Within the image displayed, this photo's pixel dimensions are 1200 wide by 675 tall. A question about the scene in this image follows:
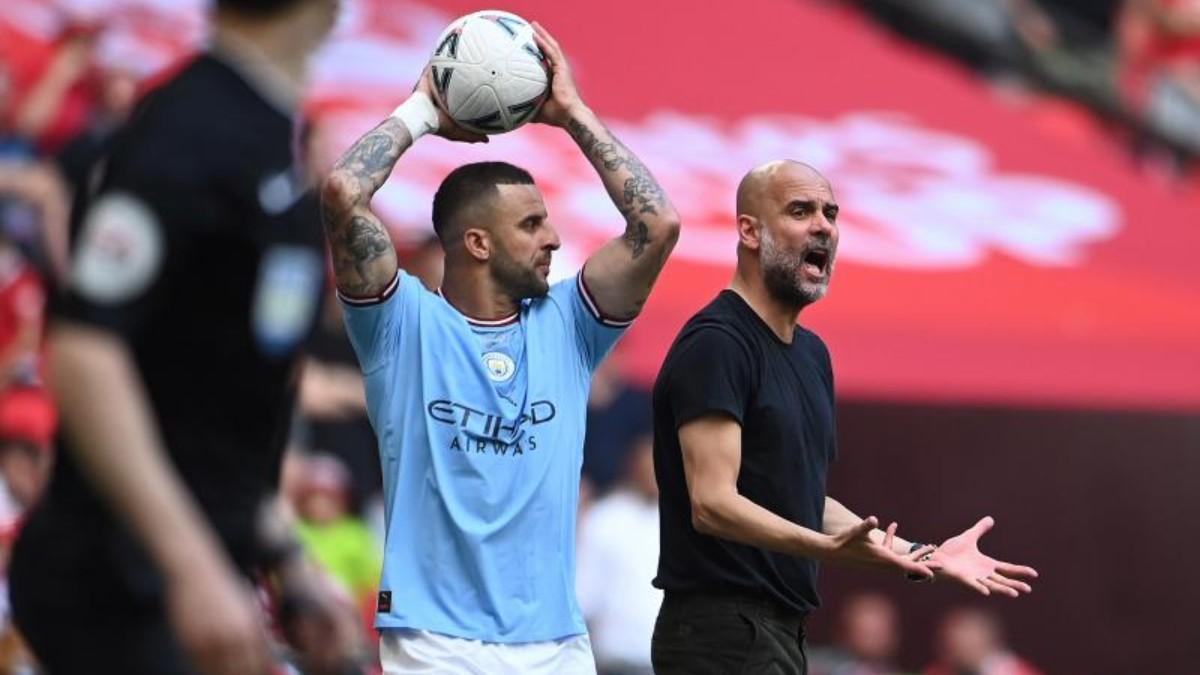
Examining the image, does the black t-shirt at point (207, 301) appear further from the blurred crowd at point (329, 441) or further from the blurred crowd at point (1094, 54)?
the blurred crowd at point (1094, 54)

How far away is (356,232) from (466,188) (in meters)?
0.51

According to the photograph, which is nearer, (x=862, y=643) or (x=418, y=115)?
(x=418, y=115)

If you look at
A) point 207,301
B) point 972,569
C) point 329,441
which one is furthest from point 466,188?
point 329,441

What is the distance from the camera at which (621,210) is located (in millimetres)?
6496

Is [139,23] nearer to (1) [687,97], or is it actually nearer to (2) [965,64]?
(1) [687,97]

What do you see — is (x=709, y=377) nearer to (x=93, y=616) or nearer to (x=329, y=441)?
(x=93, y=616)

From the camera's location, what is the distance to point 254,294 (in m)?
3.78

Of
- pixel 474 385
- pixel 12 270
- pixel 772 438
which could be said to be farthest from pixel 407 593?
pixel 12 270

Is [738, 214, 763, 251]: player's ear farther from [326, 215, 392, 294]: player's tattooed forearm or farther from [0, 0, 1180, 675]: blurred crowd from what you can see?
[0, 0, 1180, 675]: blurred crowd

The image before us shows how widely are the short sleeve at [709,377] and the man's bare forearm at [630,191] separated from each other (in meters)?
0.28

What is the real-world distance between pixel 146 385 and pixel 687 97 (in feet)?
34.8

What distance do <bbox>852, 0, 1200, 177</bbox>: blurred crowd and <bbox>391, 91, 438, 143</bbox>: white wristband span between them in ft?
33.3

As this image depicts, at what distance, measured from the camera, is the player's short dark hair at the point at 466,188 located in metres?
6.41

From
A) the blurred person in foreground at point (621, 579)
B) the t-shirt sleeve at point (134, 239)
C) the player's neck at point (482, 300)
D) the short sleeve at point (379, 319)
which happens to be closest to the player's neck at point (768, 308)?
the player's neck at point (482, 300)
